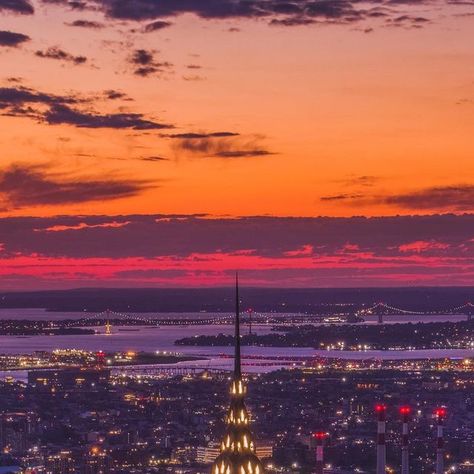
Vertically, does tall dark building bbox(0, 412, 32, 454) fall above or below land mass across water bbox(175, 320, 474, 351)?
below

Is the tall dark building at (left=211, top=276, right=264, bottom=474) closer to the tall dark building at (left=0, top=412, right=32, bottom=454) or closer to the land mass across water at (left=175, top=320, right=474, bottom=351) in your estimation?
the tall dark building at (left=0, top=412, right=32, bottom=454)

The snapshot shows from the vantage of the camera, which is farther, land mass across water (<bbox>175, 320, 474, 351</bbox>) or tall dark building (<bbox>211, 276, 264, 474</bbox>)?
land mass across water (<bbox>175, 320, 474, 351</bbox>)

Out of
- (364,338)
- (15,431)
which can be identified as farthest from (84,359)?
(15,431)

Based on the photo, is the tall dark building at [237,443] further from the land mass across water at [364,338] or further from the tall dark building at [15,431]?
the land mass across water at [364,338]

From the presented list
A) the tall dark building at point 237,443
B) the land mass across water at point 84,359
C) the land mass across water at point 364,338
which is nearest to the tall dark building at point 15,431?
the tall dark building at point 237,443

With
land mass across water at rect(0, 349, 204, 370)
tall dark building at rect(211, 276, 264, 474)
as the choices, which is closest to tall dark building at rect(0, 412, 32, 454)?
tall dark building at rect(211, 276, 264, 474)

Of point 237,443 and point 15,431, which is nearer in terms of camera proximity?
point 237,443

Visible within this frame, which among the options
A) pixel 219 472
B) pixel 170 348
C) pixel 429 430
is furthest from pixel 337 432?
pixel 170 348

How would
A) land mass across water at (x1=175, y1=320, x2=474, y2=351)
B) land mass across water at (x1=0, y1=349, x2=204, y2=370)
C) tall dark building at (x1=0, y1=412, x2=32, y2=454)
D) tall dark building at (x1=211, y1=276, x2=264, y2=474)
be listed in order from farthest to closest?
land mass across water at (x1=175, y1=320, x2=474, y2=351), land mass across water at (x1=0, y1=349, x2=204, y2=370), tall dark building at (x1=0, y1=412, x2=32, y2=454), tall dark building at (x1=211, y1=276, x2=264, y2=474)

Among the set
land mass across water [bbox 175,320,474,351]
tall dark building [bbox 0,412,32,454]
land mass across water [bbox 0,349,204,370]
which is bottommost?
tall dark building [bbox 0,412,32,454]

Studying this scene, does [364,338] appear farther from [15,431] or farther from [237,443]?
[237,443]

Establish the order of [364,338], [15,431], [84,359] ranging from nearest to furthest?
1. [15,431]
2. [84,359]
3. [364,338]

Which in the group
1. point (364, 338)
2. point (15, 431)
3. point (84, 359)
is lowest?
point (15, 431)
